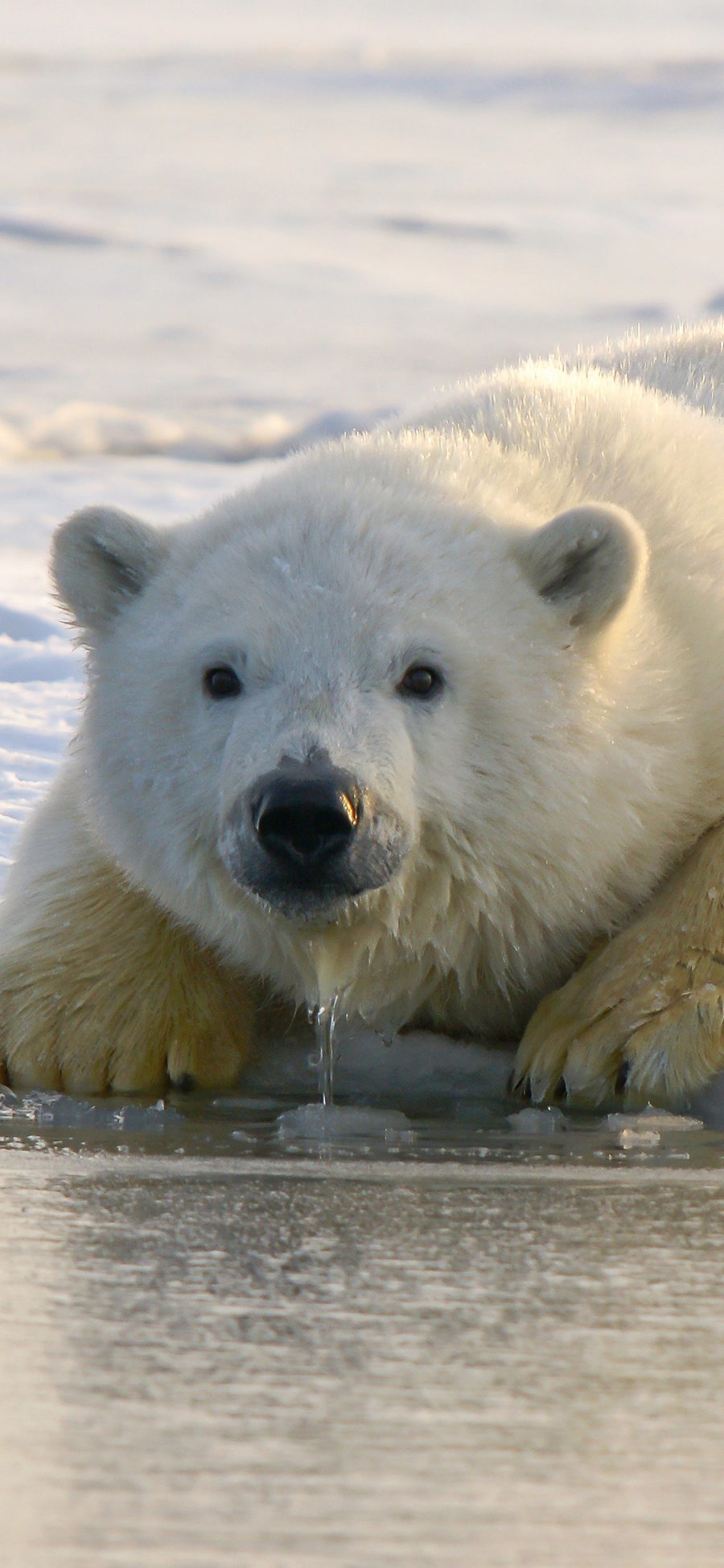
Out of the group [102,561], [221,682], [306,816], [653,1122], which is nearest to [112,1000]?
[221,682]

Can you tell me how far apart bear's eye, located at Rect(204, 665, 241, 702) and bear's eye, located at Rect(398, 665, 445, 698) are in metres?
0.26

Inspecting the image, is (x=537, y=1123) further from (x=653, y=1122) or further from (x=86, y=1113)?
(x=86, y=1113)

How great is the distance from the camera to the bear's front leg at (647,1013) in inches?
124

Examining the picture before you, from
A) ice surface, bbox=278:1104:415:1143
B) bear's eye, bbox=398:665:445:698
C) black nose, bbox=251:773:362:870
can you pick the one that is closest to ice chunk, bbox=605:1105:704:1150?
ice surface, bbox=278:1104:415:1143

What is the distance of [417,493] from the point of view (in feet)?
11.5

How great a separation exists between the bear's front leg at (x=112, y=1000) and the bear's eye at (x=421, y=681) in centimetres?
76

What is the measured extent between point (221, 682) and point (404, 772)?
379 mm

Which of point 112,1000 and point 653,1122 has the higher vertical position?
point 112,1000

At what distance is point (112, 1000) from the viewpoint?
11.8ft

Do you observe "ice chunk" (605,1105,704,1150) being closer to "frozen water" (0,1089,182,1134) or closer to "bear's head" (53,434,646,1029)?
"bear's head" (53,434,646,1029)

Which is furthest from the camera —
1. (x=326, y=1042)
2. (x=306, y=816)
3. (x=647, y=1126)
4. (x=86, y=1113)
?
(x=326, y=1042)

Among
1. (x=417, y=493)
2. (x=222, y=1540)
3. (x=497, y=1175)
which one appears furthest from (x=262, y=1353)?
(x=417, y=493)

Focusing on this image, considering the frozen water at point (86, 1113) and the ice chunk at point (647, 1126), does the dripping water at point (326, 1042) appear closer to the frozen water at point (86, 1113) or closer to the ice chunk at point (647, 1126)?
the frozen water at point (86, 1113)

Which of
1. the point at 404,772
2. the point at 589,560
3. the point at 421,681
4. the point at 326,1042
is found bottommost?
the point at 326,1042
